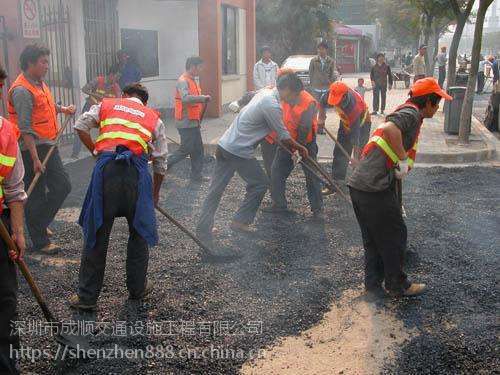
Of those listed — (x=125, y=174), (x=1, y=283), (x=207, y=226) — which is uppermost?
(x=125, y=174)

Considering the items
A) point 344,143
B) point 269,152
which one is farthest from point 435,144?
point 269,152

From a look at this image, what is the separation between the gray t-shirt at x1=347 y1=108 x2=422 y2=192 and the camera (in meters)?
3.83

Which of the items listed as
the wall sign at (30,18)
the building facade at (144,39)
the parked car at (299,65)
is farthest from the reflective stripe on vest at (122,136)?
the parked car at (299,65)

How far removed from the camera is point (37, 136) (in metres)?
5.03

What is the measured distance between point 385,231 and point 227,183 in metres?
1.76

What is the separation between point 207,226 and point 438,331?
7.53ft

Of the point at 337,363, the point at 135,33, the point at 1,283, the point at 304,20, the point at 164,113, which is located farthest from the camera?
the point at 304,20

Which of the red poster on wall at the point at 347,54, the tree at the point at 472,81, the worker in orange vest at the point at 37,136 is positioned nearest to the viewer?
the worker in orange vest at the point at 37,136

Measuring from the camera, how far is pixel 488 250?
5.15 m

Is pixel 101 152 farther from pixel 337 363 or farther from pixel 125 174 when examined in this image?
pixel 337 363

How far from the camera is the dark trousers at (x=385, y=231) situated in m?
4.00

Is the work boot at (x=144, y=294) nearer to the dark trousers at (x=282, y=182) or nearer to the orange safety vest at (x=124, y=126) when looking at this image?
the orange safety vest at (x=124, y=126)

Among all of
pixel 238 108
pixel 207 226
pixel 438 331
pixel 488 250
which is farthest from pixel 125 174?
pixel 488 250

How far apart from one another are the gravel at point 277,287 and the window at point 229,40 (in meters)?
9.22
